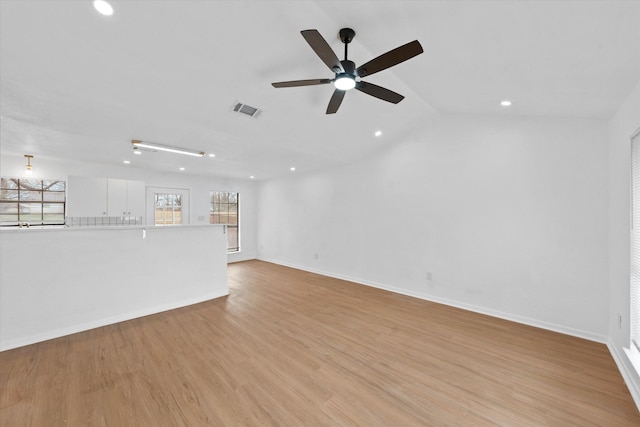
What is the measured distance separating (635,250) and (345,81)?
112 inches

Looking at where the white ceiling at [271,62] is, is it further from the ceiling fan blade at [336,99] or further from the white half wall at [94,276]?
the white half wall at [94,276]

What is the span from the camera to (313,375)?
7.29ft

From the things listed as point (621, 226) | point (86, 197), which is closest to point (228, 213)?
point (86, 197)

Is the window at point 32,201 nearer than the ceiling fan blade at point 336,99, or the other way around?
the ceiling fan blade at point 336,99

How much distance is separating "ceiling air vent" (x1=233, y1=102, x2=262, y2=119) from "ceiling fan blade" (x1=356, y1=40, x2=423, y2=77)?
64.5 inches

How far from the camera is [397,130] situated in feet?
14.3

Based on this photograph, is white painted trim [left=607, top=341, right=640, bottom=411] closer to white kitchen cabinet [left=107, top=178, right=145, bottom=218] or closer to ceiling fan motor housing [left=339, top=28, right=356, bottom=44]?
ceiling fan motor housing [left=339, top=28, right=356, bottom=44]

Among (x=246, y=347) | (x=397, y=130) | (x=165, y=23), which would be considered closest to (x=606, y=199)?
(x=397, y=130)

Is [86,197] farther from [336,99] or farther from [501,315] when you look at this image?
[501,315]

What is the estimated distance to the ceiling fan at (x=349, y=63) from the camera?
1.74 meters

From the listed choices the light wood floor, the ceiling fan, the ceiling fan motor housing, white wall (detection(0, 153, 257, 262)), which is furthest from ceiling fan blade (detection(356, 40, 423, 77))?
white wall (detection(0, 153, 257, 262))

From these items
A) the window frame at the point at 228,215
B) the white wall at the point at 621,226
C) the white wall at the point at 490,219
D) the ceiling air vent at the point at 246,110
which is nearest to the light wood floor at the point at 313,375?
the white wall at the point at 621,226

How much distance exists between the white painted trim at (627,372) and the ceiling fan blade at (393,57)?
118 inches

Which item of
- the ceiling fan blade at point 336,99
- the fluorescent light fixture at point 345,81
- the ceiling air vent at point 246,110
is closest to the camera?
the fluorescent light fixture at point 345,81
